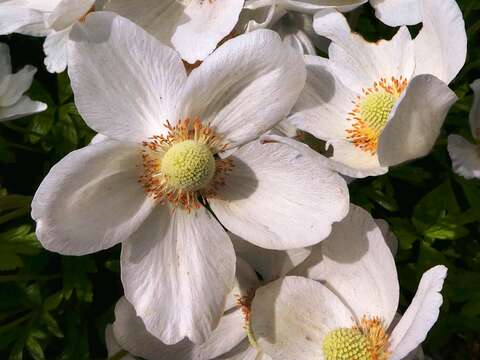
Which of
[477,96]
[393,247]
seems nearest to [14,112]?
[393,247]

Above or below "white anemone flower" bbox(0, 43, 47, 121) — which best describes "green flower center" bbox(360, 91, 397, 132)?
above

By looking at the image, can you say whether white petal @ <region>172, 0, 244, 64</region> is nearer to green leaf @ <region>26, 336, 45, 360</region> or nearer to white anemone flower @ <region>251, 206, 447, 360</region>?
white anemone flower @ <region>251, 206, 447, 360</region>

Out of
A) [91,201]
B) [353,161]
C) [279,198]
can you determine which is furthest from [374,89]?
[91,201]

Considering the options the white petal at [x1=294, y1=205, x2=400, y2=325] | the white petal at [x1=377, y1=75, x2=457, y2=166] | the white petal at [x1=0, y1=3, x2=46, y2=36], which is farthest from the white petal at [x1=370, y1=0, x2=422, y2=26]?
the white petal at [x1=0, y1=3, x2=46, y2=36]

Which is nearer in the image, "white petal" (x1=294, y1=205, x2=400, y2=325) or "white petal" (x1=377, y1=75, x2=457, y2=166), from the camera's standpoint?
"white petal" (x1=377, y1=75, x2=457, y2=166)

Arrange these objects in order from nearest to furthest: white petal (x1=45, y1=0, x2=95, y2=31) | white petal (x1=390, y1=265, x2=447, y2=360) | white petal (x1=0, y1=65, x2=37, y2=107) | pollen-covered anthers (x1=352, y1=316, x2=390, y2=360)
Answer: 1. white petal (x1=390, y1=265, x2=447, y2=360)
2. white petal (x1=45, y1=0, x2=95, y2=31)
3. pollen-covered anthers (x1=352, y1=316, x2=390, y2=360)
4. white petal (x1=0, y1=65, x2=37, y2=107)

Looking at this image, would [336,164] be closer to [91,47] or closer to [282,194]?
[282,194]
